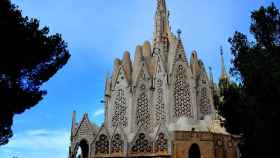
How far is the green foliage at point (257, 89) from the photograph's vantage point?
45.9ft

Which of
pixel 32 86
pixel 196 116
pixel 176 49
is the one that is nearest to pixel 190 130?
pixel 196 116

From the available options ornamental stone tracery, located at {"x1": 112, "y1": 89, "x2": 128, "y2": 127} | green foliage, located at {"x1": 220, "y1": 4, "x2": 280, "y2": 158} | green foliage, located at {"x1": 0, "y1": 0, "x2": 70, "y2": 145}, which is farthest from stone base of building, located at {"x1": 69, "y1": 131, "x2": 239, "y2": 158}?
green foliage, located at {"x1": 0, "y1": 0, "x2": 70, "y2": 145}

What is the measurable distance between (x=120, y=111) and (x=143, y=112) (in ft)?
8.70

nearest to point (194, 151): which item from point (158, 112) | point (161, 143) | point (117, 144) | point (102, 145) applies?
point (161, 143)

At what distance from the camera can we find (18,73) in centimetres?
1282

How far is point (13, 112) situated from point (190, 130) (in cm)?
1979

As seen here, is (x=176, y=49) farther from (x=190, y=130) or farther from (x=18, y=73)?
(x=18, y=73)

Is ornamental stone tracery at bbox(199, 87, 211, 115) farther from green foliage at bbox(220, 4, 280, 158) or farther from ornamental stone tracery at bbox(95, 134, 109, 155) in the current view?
green foliage at bbox(220, 4, 280, 158)

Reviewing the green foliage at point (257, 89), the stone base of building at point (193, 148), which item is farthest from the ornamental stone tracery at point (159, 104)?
the green foliage at point (257, 89)

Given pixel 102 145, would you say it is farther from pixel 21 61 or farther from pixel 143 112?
pixel 21 61

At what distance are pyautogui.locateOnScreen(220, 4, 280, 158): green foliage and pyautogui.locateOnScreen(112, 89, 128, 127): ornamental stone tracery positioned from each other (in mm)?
17728

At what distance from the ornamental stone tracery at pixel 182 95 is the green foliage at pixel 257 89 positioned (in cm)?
1489

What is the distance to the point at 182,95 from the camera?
3344 cm

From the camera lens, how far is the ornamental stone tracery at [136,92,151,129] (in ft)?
109
